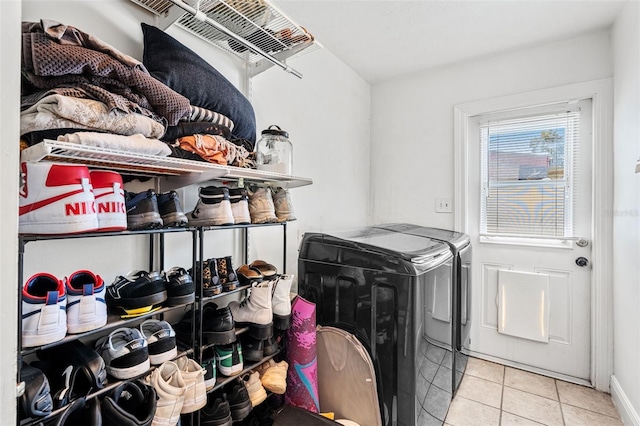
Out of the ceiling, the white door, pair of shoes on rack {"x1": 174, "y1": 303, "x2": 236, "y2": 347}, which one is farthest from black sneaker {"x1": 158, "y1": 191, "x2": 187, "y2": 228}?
the white door

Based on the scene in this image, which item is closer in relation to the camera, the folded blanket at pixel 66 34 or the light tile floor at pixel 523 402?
the folded blanket at pixel 66 34

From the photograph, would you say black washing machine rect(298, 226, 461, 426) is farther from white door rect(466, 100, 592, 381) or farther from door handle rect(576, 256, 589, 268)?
door handle rect(576, 256, 589, 268)

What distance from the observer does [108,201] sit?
0.87 m

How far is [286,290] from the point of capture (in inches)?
55.2

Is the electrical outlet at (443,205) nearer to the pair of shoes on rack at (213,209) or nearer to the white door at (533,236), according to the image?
the white door at (533,236)

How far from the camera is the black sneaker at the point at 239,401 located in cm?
122

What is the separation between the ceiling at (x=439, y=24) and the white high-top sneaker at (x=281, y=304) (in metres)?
1.50

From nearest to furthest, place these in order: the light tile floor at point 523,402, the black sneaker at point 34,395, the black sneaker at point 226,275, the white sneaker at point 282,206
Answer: the black sneaker at point 34,395
the black sneaker at point 226,275
the white sneaker at point 282,206
the light tile floor at point 523,402

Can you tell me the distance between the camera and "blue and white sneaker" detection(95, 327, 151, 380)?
0.91m

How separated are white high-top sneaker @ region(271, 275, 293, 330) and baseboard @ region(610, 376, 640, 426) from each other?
182 cm

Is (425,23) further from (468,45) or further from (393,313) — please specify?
(393,313)

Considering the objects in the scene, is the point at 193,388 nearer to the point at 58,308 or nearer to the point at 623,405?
the point at 58,308

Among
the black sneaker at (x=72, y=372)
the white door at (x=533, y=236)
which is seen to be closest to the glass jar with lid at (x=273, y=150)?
the black sneaker at (x=72, y=372)

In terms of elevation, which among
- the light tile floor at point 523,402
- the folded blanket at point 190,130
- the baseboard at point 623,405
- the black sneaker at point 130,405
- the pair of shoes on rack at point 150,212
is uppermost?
the folded blanket at point 190,130
